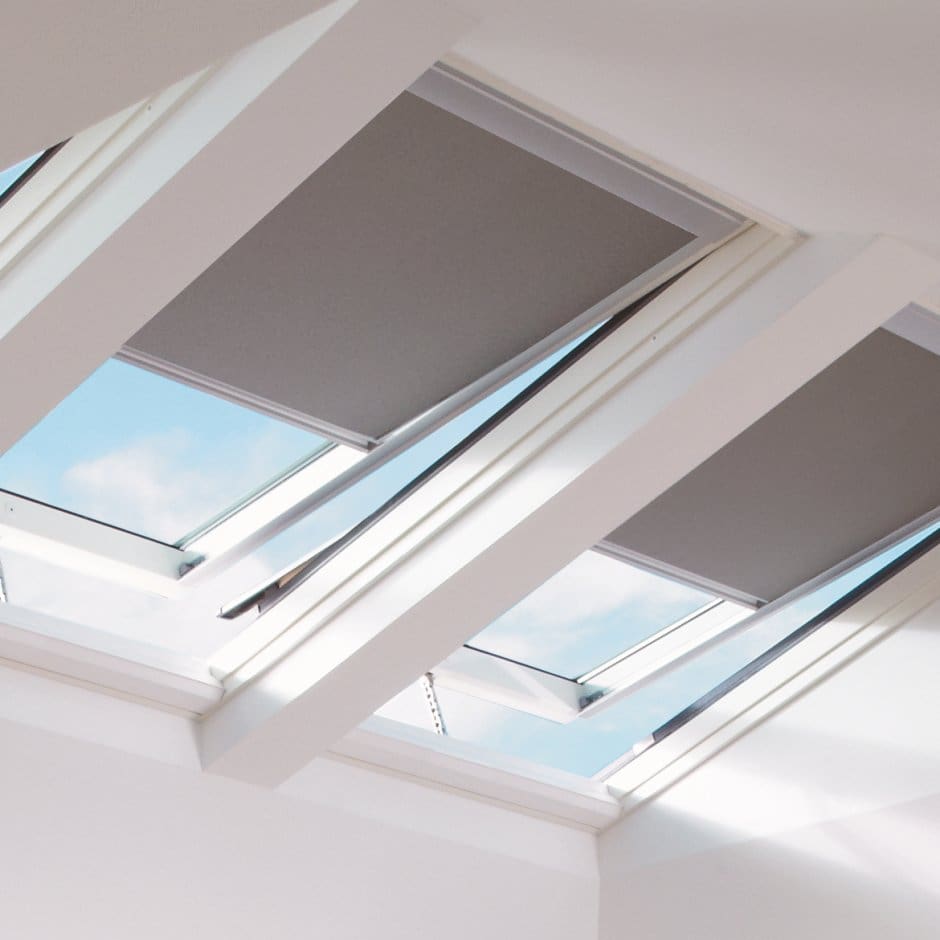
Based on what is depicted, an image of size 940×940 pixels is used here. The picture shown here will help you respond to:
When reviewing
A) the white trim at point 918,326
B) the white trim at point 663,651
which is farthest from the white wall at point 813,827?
the white trim at point 918,326

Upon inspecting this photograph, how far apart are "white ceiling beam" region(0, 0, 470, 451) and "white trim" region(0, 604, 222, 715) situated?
1.11m

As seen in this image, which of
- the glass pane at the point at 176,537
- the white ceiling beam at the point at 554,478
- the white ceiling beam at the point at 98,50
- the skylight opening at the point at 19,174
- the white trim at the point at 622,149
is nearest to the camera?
the white ceiling beam at the point at 98,50

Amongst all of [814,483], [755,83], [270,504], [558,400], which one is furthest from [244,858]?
[755,83]

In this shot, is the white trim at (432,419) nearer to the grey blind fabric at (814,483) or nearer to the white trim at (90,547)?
the white trim at (90,547)

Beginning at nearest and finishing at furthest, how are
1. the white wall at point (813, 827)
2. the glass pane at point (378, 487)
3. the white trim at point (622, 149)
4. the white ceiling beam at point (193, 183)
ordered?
the white ceiling beam at point (193, 183) < the white trim at point (622, 149) < the glass pane at point (378, 487) < the white wall at point (813, 827)

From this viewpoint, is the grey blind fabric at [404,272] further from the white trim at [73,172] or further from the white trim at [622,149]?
the white trim at [73,172]

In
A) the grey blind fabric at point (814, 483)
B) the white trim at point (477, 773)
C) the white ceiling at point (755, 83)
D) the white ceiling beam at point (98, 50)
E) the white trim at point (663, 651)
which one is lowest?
the white ceiling beam at point (98, 50)

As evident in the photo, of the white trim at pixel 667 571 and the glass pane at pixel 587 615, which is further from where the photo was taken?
the glass pane at pixel 587 615

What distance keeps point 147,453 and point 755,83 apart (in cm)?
226

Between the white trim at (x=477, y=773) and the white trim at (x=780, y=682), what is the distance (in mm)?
186

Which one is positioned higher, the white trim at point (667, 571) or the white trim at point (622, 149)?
the white trim at point (667, 571)

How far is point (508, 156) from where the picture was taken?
10.2 feet

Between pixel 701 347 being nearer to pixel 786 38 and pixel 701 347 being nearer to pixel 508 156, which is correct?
pixel 508 156

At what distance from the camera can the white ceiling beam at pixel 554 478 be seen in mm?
3447
